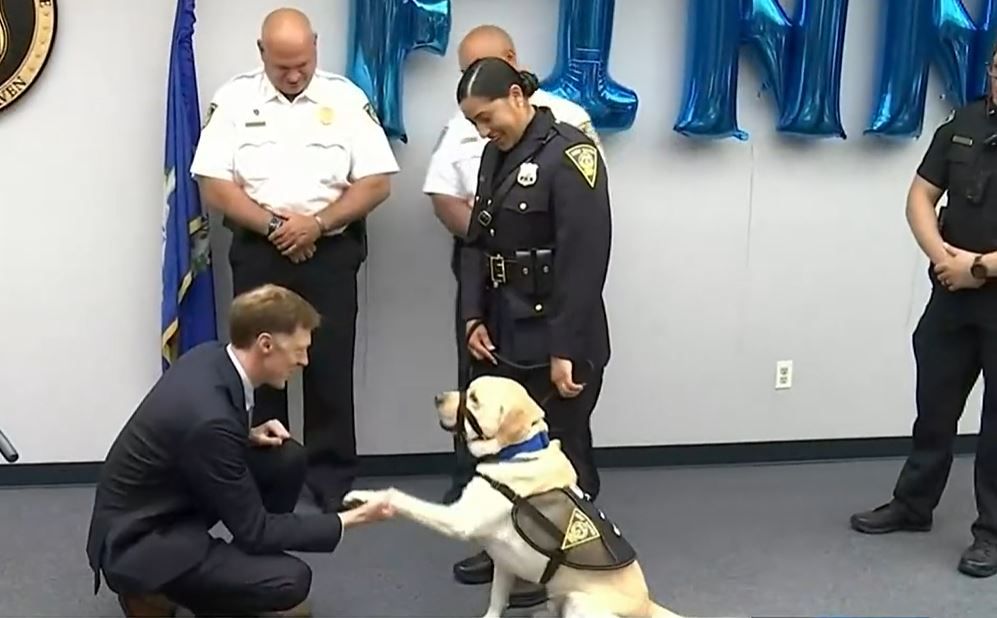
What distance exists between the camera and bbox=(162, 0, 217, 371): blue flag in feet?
11.9

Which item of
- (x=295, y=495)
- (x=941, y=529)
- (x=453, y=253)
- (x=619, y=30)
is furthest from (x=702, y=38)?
(x=295, y=495)

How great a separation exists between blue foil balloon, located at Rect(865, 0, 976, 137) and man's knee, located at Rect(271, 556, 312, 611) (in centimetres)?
249

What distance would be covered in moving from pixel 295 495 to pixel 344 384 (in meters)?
0.71

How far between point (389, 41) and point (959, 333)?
1887mm

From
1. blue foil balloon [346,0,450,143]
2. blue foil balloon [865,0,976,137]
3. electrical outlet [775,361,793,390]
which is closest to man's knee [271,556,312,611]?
blue foil balloon [346,0,450,143]

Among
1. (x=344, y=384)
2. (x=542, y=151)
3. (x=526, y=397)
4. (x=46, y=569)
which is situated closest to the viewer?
(x=526, y=397)

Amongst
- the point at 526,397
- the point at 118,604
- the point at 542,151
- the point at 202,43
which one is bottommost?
the point at 118,604

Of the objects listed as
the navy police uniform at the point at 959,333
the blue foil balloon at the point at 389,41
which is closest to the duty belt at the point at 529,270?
the blue foil balloon at the point at 389,41

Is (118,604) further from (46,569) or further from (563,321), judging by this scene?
(563,321)

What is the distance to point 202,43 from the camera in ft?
12.3

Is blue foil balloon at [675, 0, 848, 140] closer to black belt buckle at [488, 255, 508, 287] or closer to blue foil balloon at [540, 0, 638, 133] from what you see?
blue foil balloon at [540, 0, 638, 133]

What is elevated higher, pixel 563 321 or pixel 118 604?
pixel 563 321

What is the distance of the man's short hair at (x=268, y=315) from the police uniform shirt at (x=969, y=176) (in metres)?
1.85

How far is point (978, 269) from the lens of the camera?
10.7ft
